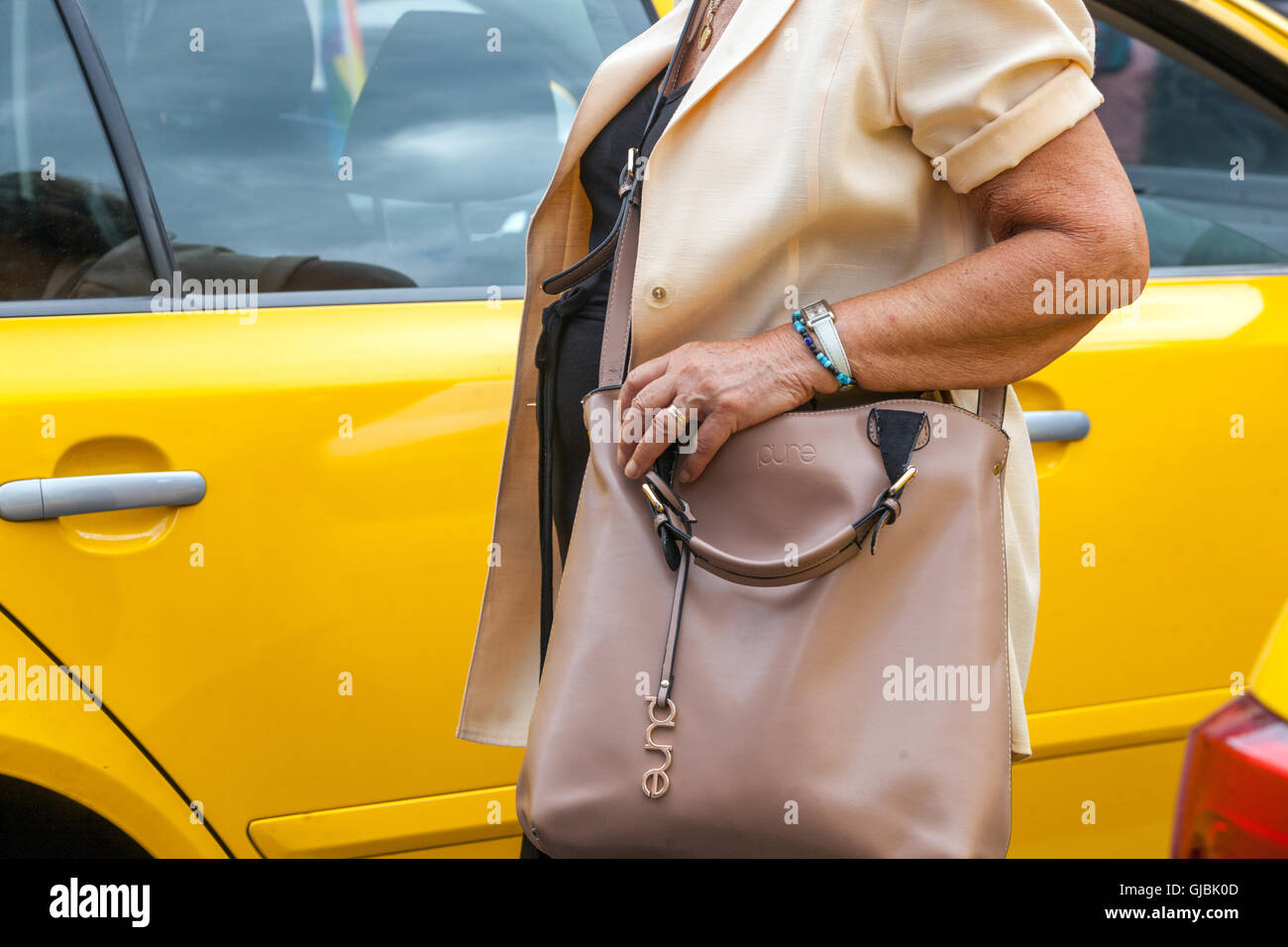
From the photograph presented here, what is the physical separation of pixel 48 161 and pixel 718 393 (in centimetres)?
100

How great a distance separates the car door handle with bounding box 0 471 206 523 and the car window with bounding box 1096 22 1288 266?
160cm

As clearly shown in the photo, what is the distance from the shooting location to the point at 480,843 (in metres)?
1.75

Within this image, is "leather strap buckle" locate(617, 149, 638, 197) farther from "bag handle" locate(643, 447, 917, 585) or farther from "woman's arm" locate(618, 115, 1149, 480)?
"bag handle" locate(643, 447, 917, 585)

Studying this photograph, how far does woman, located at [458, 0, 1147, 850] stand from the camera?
3.55 feet

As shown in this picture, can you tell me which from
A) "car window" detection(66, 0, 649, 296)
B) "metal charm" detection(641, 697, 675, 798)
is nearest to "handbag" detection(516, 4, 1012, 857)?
"metal charm" detection(641, 697, 675, 798)

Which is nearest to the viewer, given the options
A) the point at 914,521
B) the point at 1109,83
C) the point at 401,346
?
the point at 914,521

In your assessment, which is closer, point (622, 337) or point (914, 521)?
point (914, 521)

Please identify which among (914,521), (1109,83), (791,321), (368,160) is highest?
(1109,83)

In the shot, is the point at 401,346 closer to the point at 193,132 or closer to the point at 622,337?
the point at 193,132

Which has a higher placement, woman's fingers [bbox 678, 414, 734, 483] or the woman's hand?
the woman's hand

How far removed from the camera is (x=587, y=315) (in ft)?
4.46
